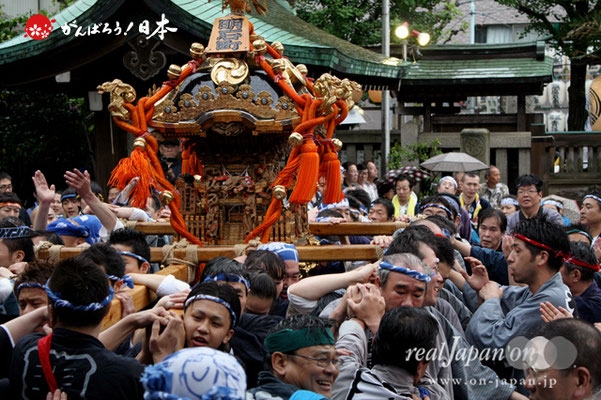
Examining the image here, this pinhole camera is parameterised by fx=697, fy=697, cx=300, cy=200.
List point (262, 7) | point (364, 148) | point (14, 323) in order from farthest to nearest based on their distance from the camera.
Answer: point (364, 148), point (262, 7), point (14, 323)

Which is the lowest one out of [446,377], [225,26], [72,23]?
[446,377]

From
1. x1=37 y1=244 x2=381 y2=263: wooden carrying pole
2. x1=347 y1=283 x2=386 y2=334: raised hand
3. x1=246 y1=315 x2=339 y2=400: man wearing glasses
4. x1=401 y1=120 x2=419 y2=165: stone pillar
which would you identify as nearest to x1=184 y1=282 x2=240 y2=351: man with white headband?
x1=246 y1=315 x2=339 y2=400: man wearing glasses

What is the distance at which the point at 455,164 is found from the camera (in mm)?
11258

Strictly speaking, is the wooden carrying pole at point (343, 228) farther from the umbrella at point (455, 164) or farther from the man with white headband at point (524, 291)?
the umbrella at point (455, 164)

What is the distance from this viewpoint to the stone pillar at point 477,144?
12703 millimetres

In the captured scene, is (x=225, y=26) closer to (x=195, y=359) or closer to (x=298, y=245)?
(x=298, y=245)

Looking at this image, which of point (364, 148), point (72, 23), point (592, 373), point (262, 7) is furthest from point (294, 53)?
point (592, 373)

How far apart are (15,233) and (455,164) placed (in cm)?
778

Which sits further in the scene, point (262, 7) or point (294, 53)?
point (294, 53)

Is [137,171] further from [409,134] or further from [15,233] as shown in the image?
[409,134]

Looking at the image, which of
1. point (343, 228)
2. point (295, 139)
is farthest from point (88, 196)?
point (343, 228)

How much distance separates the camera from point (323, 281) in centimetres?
378

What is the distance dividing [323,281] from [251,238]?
192 centimetres

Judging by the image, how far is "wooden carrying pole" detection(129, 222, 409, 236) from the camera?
651 cm
